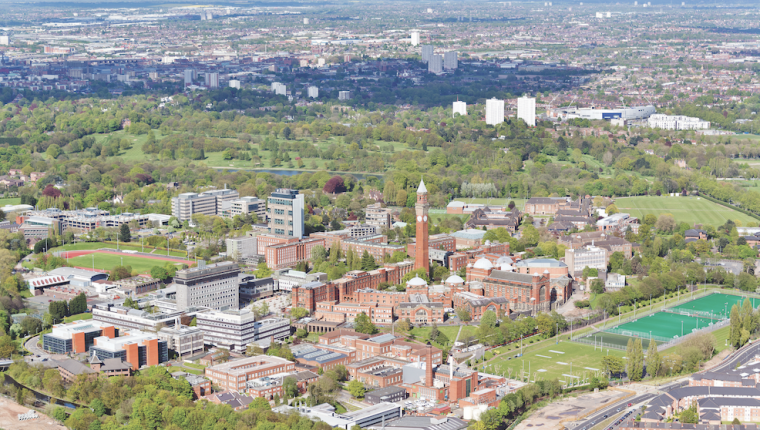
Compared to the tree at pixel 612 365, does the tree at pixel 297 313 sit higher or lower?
lower

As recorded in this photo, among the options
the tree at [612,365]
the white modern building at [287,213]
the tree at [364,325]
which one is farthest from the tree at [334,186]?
the tree at [612,365]

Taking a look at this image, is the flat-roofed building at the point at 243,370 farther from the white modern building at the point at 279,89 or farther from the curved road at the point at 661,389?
the white modern building at the point at 279,89

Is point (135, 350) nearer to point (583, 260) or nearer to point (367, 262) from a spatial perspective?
point (367, 262)

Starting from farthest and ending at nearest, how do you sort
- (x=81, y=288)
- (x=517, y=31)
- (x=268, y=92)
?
1. (x=517, y=31)
2. (x=268, y=92)
3. (x=81, y=288)

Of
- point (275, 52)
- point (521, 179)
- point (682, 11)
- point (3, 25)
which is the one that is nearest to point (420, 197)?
point (521, 179)

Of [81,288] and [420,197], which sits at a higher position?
[420,197]

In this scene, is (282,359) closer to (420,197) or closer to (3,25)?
(420,197)
